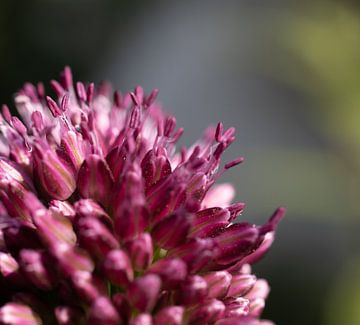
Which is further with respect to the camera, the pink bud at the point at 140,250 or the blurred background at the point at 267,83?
the blurred background at the point at 267,83

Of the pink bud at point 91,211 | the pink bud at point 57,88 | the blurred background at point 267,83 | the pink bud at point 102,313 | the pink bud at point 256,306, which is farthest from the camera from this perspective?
the blurred background at point 267,83

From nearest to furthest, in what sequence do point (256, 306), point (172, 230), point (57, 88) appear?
point (172, 230)
point (256, 306)
point (57, 88)

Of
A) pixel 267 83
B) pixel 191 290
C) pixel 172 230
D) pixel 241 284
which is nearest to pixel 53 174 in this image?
pixel 172 230

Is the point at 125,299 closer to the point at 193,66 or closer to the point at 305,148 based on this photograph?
the point at 305,148

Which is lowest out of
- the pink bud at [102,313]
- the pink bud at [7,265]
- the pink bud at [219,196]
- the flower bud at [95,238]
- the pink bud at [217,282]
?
the pink bud at [102,313]

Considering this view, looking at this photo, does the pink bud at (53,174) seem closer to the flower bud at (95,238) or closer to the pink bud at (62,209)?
the pink bud at (62,209)

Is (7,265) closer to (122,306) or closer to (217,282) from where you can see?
(122,306)

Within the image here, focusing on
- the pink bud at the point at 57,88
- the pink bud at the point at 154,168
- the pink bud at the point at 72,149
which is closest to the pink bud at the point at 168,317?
the pink bud at the point at 154,168

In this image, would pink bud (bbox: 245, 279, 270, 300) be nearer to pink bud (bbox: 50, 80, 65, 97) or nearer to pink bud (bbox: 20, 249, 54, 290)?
pink bud (bbox: 20, 249, 54, 290)
